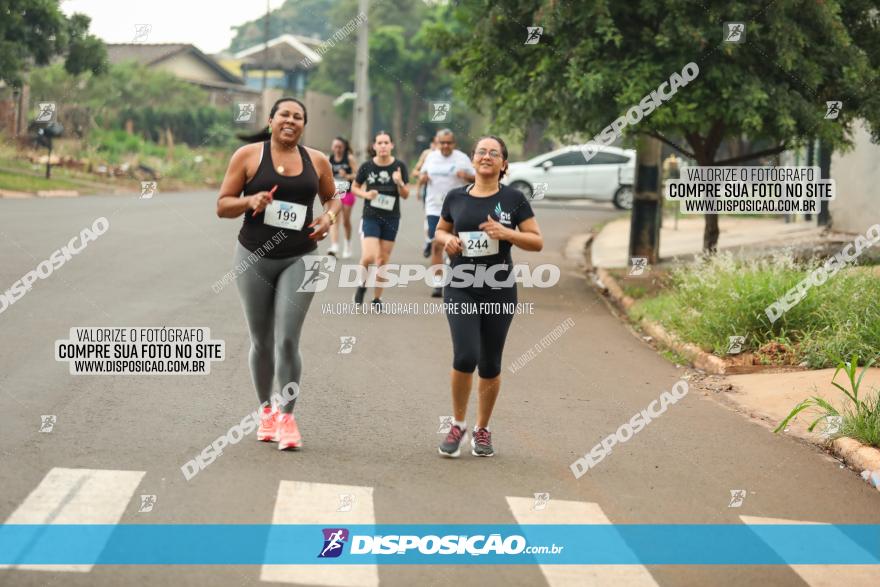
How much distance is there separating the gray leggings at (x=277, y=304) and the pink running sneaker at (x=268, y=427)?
197 millimetres

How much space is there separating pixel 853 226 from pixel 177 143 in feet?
117

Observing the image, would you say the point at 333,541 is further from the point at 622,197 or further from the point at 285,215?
the point at 622,197

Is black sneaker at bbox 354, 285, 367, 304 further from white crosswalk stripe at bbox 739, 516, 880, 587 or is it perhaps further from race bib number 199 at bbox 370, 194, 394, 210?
white crosswalk stripe at bbox 739, 516, 880, 587

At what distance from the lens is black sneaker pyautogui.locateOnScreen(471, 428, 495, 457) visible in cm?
784

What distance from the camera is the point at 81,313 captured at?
12359 mm

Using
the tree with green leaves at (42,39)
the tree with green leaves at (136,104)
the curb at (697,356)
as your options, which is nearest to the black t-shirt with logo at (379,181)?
the curb at (697,356)

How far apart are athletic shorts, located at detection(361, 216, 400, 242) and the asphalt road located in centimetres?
103

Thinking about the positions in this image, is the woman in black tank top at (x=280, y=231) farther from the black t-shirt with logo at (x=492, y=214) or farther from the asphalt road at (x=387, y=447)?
the black t-shirt with logo at (x=492, y=214)

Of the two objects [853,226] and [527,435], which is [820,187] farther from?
[527,435]

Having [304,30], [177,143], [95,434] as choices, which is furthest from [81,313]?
[304,30]

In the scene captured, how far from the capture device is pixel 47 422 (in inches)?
317

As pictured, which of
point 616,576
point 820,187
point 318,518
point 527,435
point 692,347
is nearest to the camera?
point 616,576

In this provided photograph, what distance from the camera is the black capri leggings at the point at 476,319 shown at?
7664mm

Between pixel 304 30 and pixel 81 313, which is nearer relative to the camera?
pixel 81 313
